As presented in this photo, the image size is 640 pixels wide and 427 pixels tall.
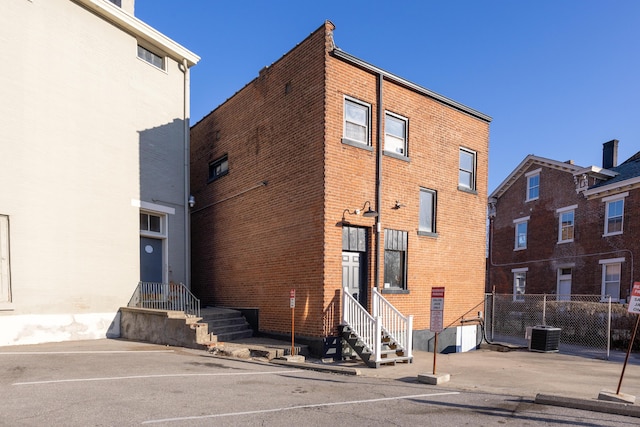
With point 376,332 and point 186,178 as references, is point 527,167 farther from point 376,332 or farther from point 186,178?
point 186,178

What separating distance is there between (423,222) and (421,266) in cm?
151

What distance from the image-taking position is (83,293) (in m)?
12.0

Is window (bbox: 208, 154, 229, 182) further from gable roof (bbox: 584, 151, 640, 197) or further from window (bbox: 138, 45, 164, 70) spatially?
gable roof (bbox: 584, 151, 640, 197)

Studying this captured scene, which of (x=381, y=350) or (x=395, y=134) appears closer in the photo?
(x=381, y=350)

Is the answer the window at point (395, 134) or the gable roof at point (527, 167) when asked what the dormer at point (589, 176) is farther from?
the window at point (395, 134)

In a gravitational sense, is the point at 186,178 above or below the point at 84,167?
above

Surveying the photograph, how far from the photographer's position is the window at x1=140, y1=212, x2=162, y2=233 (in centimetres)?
1405

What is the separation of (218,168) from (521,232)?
2081 cm

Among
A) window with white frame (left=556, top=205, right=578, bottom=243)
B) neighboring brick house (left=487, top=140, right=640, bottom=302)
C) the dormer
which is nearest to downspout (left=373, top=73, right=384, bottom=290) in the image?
neighboring brick house (left=487, top=140, right=640, bottom=302)

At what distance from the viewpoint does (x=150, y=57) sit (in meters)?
14.7

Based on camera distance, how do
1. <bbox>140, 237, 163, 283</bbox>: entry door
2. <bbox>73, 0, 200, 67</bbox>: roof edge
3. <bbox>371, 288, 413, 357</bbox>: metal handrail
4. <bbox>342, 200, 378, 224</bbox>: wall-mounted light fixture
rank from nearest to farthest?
<bbox>371, 288, 413, 357</bbox>: metal handrail, <bbox>342, 200, 378, 224</bbox>: wall-mounted light fixture, <bbox>73, 0, 200, 67</bbox>: roof edge, <bbox>140, 237, 163, 283</bbox>: entry door

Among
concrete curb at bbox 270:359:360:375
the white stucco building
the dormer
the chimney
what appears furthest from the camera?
the chimney

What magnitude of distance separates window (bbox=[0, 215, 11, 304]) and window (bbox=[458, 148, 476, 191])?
14.5 meters

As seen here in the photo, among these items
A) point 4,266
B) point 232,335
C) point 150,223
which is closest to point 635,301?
point 232,335
